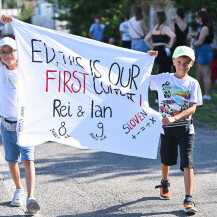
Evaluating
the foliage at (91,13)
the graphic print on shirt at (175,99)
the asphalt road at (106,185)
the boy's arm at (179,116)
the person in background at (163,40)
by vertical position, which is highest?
the foliage at (91,13)

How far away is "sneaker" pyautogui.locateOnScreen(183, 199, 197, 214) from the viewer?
450 cm

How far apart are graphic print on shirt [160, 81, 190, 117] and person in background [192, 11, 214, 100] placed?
592 centimetres

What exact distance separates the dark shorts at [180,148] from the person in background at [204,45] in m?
5.95

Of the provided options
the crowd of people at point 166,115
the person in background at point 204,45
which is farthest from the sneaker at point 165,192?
the person in background at point 204,45

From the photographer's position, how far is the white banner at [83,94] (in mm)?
4590

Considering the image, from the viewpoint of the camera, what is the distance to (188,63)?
4668 mm

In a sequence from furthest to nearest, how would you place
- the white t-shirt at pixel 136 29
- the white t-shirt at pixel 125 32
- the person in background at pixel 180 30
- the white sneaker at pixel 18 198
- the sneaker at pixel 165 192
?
the white t-shirt at pixel 125 32
the white t-shirt at pixel 136 29
the person in background at pixel 180 30
the sneaker at pixel 165 192
the white sneaker at pixel 18 198

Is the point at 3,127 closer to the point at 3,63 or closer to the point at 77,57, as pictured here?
the point at 3,63

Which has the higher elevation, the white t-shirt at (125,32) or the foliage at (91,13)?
the foliage at (91,13)

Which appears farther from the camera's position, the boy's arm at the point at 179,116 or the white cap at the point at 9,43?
the white cap at the point at 9,43

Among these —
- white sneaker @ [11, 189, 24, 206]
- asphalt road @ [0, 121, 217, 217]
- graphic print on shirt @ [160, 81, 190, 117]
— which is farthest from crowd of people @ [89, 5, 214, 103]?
white sneaker @ [11, 189, 24, 206]

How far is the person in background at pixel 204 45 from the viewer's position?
33.7ft

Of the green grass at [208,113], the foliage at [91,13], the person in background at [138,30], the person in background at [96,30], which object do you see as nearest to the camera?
the green grass at [208,113]

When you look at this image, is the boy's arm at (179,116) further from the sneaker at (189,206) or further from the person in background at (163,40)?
the person in background at (163,40)
